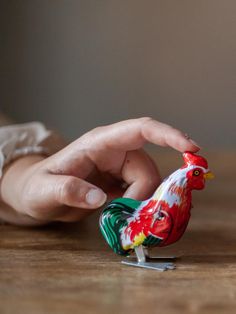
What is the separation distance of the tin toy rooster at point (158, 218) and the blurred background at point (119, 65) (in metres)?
1.43

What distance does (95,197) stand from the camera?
2.36 ft

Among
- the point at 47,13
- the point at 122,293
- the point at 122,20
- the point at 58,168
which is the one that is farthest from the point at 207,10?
the point at 122,293

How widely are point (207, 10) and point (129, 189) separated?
4.54 ft

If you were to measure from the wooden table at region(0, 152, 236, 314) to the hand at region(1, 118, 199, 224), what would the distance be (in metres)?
0.05

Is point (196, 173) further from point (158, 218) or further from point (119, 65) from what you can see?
point (119, 65)

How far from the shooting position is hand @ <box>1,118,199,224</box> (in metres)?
0.72

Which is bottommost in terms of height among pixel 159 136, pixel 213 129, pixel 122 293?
pixel 213 129

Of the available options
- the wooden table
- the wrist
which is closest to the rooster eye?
the wooden table

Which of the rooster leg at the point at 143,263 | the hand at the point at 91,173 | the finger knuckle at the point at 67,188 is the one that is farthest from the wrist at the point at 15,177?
the rooster leg at the point at 143,263

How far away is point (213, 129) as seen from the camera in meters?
2.15

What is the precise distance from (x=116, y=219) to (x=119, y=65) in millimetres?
1498

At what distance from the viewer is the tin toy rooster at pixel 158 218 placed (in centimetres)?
66

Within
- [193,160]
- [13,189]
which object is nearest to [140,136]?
[193,160]

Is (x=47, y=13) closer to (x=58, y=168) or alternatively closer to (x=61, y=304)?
(x=58, y=168)
